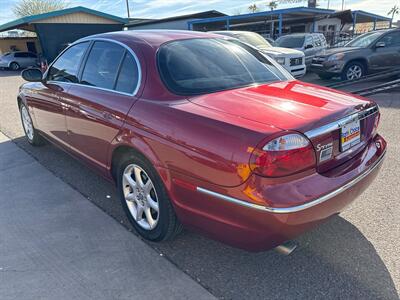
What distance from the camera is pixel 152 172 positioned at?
257cm

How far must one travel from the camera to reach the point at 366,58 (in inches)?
405

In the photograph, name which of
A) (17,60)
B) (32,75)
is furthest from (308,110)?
(17,60)

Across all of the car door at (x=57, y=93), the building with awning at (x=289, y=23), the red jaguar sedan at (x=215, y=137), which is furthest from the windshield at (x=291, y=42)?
the building with awning at (x=289, y=23)

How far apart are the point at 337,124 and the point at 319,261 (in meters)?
1.06

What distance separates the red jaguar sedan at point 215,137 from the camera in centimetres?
198

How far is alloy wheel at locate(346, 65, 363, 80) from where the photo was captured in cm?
1037

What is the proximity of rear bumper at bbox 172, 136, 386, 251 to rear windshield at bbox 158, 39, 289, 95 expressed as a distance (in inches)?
34.0

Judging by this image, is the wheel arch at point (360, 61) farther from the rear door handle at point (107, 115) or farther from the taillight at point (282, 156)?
the taillight at point (282, 156)

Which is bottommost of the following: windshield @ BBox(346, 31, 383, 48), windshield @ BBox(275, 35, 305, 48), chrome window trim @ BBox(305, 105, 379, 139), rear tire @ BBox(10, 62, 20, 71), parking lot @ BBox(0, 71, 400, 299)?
rear tire @ BBox(10, 62, 20, 71)

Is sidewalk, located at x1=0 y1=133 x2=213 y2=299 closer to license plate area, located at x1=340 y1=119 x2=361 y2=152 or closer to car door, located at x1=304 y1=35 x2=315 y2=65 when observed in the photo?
license plate area, located at x1=340 y1=119 x2=361 y2=152

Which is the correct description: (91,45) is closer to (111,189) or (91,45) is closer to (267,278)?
(111,189)

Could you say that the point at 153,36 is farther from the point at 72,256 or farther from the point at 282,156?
the point at 72,256

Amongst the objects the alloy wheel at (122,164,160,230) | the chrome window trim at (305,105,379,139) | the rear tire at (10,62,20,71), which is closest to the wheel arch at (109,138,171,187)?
the alloy wheel at (122,164,160,230)

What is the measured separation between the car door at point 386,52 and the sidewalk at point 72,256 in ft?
33.0
